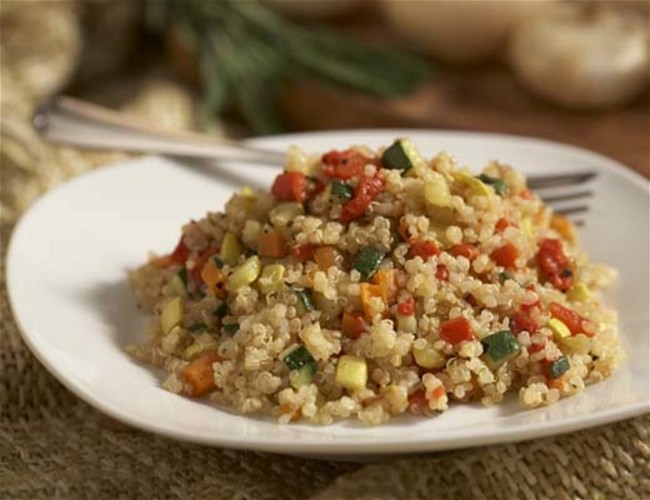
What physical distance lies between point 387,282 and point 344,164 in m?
0.37

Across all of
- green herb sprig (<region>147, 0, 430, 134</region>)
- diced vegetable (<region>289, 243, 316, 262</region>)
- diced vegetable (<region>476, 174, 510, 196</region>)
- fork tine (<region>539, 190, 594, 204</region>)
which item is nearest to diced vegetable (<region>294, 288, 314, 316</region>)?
diced vegetable (<region>289, 243, 316, 262</region>)

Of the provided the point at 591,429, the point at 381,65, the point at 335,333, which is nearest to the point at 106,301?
the point at 335,333

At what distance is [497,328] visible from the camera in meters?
2.41

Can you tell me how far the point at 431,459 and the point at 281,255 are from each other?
1.85 ft

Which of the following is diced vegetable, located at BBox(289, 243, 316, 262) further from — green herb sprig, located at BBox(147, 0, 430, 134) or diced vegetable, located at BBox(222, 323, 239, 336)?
green herb sprig, located at BBox(147, 0, 430, 134)

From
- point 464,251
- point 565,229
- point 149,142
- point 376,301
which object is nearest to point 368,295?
point 376,301

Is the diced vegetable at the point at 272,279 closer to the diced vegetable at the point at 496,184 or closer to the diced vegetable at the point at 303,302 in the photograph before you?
the diced vegetable at the point at 303,302

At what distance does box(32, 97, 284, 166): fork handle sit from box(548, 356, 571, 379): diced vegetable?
1.21 meters

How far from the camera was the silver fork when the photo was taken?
128 inches

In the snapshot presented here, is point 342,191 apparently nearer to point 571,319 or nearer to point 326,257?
point 326,257

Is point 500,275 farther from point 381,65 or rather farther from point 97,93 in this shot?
point 97,93

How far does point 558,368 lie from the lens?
2332 mm

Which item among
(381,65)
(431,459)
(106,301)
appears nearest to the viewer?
(431,459)

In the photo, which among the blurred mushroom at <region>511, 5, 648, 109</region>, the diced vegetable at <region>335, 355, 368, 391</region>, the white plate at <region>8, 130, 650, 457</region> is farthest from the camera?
the blurred mushroom at <region>511, 5, 648, 109</region>
